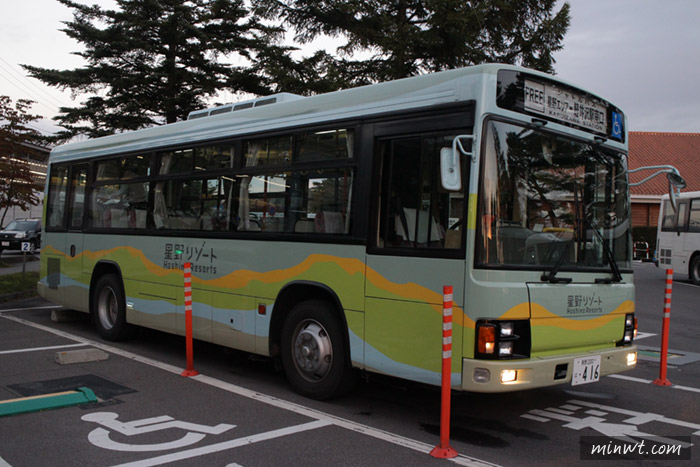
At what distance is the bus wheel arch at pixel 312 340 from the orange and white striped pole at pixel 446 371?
1.43 metres

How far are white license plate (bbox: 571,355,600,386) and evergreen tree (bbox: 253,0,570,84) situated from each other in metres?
12.3

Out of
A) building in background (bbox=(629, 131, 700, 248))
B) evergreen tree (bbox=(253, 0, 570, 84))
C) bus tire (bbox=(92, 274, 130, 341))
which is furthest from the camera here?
building in background (bbox=(629, 131, 700, 248))

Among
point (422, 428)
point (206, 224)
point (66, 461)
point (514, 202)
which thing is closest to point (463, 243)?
point (514, 202)

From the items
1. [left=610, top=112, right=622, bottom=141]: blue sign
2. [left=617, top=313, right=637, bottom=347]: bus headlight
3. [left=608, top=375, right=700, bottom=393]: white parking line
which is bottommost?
[left=608, top=375, right=700, bottom=393]: white parking line

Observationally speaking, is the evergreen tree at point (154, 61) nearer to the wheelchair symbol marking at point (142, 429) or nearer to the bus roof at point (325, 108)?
the bus roof at point (325, 108)

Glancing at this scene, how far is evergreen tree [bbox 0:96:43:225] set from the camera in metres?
24.2

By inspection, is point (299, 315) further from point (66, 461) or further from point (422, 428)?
point (66, 461)

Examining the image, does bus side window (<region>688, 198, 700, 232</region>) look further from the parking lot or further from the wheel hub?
the wheel hub

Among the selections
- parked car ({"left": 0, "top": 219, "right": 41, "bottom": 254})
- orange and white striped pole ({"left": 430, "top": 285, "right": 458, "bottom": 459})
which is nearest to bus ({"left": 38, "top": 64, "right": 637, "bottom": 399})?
orange and white striped pole ({"left": 430, "top": 285, "right": 458, "bottom": 459})

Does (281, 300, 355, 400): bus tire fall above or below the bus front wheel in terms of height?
below

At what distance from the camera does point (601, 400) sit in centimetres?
677

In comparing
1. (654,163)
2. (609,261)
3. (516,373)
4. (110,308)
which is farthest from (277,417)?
(654,163)

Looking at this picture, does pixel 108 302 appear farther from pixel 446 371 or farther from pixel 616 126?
pixel 616 126

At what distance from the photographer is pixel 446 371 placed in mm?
4969
